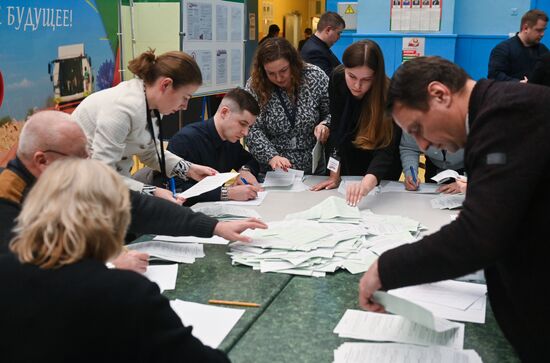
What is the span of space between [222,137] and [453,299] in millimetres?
1667

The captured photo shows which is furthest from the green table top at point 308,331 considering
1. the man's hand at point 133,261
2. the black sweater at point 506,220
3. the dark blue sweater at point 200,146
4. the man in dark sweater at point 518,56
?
the man in dark sweater at point 518,56

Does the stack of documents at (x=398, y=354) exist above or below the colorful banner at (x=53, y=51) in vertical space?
below

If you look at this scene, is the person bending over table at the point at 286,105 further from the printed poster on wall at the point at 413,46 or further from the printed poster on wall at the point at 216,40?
the printed poster on wall at the point at 413,46

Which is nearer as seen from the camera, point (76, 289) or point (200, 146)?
point (76, 289)

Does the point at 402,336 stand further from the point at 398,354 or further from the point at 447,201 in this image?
the point at 447,201

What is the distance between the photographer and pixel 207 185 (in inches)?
98.0

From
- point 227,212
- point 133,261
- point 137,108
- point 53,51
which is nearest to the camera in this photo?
point 133,261

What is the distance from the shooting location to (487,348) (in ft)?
4.64

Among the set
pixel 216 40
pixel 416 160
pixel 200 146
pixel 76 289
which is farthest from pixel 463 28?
pixel 76 289

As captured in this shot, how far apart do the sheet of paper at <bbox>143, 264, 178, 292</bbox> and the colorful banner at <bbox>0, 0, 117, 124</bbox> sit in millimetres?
1957

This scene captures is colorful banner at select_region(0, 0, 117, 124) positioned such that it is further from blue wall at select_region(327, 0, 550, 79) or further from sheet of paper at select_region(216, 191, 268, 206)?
blue wall at select_region(327, 0, 550, 79)

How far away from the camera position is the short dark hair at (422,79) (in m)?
1.36

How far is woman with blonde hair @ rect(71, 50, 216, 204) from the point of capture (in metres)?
2.29

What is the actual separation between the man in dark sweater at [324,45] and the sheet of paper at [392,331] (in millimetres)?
3916
